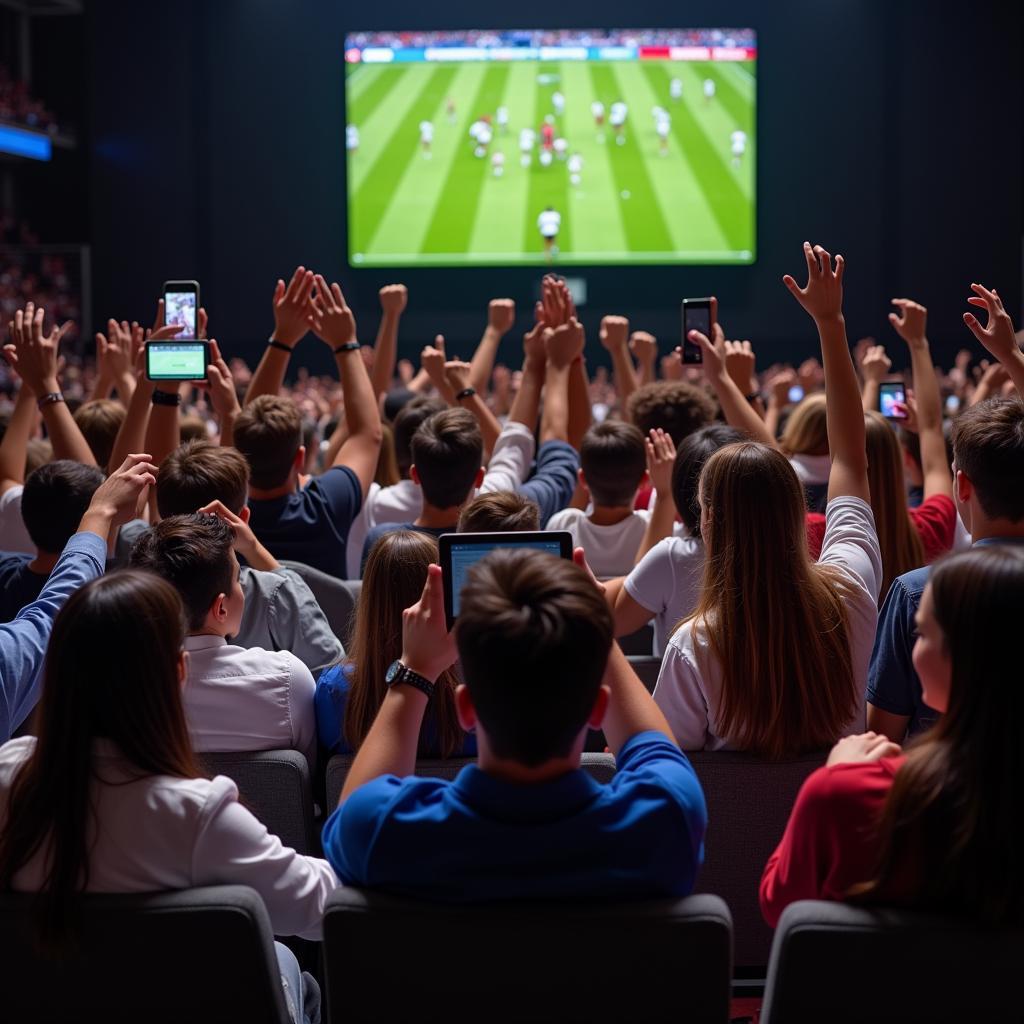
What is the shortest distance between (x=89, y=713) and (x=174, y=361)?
241 centimetres

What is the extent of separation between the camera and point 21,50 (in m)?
19.2

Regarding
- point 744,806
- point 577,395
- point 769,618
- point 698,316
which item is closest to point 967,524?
point 769,618

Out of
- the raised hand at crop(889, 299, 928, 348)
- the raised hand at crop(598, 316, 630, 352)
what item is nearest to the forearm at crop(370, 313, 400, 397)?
the raised hand at crop(598, 316, 630, 352)

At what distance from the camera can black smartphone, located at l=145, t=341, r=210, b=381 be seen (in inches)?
152

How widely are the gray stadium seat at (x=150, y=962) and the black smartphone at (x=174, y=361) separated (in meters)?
2.50

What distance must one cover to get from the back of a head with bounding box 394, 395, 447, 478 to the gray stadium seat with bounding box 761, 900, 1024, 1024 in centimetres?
330

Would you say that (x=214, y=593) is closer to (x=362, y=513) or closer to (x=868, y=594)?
(x=868, y=594)

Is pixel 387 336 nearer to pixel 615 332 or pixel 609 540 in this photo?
pixel 615 332

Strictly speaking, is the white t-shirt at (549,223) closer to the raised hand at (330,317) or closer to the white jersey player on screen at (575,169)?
the white jersey player on screen at (575,169)

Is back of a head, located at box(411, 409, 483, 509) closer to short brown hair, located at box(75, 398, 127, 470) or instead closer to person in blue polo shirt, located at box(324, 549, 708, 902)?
short brown hair, located at box(75, 398, 127, 470)

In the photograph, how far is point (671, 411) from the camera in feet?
14.4

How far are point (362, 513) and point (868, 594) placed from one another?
232 centimetres

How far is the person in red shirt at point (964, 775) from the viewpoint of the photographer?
1438 mm

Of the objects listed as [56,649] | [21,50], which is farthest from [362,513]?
[21,50]
